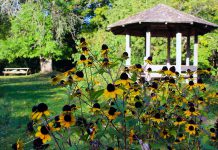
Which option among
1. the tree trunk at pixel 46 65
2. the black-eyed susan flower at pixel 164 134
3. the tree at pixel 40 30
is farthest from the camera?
the tree trunk at pixel 46 65

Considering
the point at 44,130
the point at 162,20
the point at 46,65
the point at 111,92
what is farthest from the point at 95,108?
the point at 46,65

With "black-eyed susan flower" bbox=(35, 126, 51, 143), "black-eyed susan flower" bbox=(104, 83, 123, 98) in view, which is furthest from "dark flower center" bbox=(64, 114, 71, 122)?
"black-eyed susan flower" bbox=(104, 83, 123, 98)

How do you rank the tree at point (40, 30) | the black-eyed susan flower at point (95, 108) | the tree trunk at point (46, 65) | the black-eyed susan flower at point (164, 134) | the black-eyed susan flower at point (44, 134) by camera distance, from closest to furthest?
the black-eyed susan flower at point (44, 134) < the black-eyed susan flower at point (95, 108) < the black-eyed susan flower at point (164, 134) < the tree at point (40, 30) < the tree trunk at point (46, 65)

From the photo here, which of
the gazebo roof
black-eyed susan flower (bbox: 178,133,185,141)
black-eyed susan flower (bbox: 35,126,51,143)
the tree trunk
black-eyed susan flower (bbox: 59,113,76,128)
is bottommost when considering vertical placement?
the tree trunk

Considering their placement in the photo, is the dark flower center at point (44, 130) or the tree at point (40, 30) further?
the tree at point (40, 30)

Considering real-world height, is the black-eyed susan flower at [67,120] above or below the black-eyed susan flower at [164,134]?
above

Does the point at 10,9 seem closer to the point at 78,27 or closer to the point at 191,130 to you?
the point at 78,27

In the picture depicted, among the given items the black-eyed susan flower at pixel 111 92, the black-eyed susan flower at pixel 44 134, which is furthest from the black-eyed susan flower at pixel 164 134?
the black-eyed susan flower at pixel 44 134

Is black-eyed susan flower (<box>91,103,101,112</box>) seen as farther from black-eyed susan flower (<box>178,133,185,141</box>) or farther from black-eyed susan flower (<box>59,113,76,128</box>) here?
black-eyed susan flower (<box>178,133,185,141</box>)

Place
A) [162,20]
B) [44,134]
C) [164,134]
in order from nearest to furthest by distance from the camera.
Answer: [44,134] < [164,134] < [162,20]

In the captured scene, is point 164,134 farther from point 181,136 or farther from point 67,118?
point 67,118

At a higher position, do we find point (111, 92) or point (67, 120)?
point (111, 92)

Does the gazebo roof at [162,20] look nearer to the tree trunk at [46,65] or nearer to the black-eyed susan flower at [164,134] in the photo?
the black-eyed susan flower at [164,134]

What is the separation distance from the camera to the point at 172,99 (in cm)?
291
